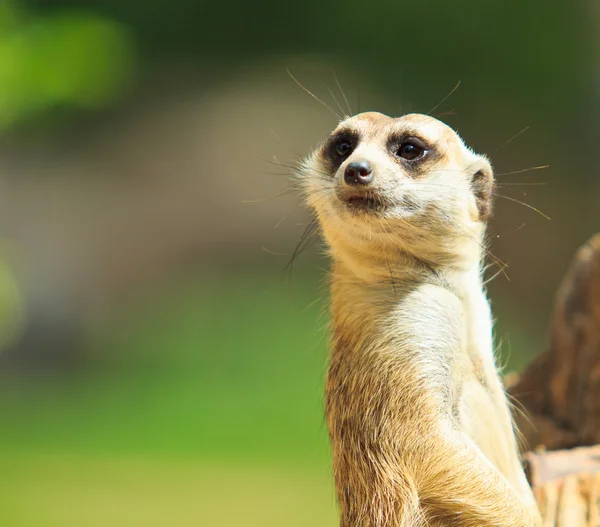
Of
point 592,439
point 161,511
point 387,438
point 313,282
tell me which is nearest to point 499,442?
point 387,438

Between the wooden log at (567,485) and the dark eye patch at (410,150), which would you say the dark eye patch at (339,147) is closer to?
the dark eye patch at (410,150)

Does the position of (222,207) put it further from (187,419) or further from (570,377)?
(570,377)

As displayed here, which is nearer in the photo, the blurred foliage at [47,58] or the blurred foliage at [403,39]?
the blurred foliage at [47,58]

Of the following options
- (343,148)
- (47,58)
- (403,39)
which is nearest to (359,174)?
(343,148)

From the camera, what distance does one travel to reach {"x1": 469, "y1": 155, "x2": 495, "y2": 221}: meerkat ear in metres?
1.91

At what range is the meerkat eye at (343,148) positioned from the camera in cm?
188

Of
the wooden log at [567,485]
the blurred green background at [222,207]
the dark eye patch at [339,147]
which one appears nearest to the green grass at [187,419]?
the blurred green background at [222,207]

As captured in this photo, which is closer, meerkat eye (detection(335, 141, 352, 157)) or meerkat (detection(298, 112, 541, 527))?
meerkat (detection(298, 112, 541, 527))

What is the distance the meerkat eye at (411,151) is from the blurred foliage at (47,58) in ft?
7.93

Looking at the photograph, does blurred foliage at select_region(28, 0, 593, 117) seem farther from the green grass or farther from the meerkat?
the meerkat

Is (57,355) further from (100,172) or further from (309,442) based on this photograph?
(309,442)

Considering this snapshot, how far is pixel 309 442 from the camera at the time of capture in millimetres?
5184

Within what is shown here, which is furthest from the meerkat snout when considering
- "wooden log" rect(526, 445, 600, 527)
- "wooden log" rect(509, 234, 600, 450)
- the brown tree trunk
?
"wooden log" rect(509, 234, 600, 450)

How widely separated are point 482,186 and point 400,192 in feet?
0.93
